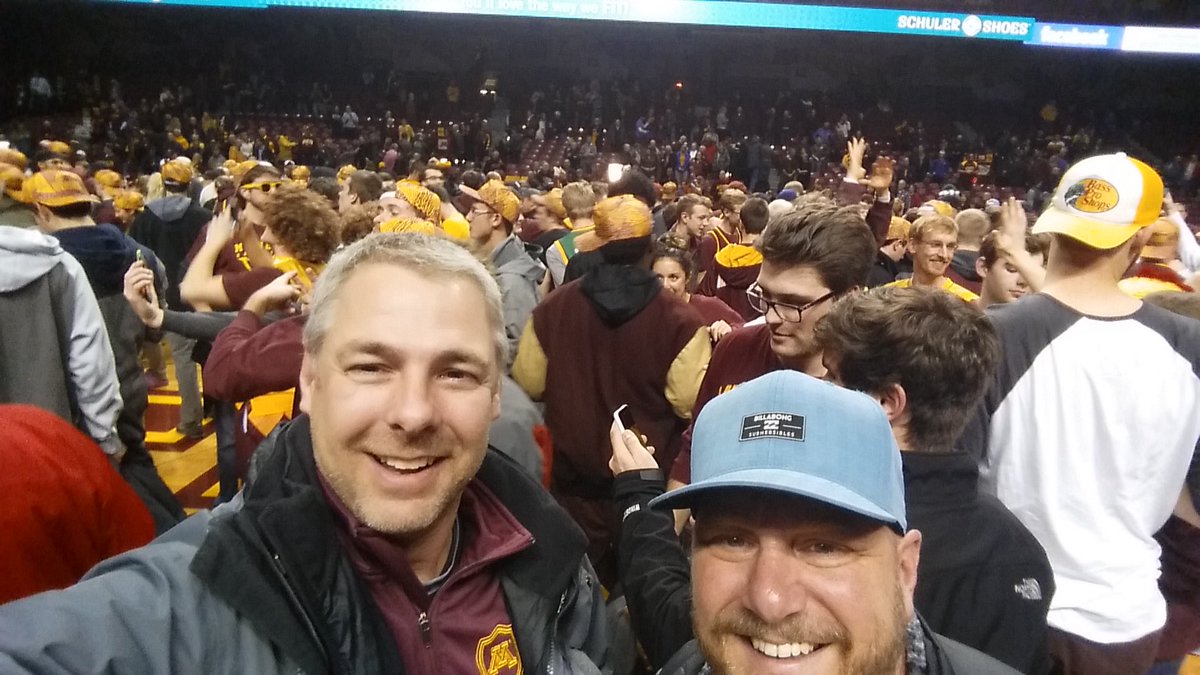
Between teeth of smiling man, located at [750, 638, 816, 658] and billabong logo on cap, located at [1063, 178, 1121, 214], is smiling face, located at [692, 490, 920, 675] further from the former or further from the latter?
billabong logo on cap, located at [1063, 178, 1121, 214]

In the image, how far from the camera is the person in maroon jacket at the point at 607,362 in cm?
300

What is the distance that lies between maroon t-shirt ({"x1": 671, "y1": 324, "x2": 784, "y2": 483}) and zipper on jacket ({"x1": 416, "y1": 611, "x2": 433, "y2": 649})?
3.83 feet

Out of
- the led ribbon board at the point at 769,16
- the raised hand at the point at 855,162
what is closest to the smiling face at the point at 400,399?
the raised hand at the point at 855,162

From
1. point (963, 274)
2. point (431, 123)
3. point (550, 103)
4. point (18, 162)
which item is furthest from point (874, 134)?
point (18, 162)

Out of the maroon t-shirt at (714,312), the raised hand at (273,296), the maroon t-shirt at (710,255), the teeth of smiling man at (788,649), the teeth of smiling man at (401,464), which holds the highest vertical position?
the teeth of smiling man at (401,464)

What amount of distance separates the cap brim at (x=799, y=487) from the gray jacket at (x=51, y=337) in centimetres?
275

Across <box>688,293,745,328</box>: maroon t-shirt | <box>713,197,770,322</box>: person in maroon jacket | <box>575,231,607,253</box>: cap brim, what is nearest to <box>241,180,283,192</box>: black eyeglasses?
<box>575,231,607,253</box>: cap brim

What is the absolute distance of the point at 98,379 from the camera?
3.15 metres

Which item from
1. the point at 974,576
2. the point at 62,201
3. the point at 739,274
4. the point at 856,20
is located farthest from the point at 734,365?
the point at 856,20

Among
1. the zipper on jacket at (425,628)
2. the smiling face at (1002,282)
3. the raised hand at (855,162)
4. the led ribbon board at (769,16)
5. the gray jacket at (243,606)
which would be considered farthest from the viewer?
the led ribbon board at (769,16)

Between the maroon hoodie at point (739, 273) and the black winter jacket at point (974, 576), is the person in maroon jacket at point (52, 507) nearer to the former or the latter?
the black winter jacket at point (974, 576)

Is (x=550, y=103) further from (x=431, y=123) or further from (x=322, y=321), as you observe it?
(x=322, y=321)

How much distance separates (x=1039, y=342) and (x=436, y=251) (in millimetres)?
1524

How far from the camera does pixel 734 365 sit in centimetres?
252
